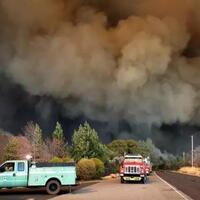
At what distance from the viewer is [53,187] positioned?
38969 mm

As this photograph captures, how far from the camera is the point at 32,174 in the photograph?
38.8 meters

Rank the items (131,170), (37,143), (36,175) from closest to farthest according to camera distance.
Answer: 1. (36,175)
2. (131,170)
3. (37,143)

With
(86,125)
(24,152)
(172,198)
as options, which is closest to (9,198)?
(172,198)

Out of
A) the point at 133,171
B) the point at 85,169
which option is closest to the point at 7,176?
the point at 133,171

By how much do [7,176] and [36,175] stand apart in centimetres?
224

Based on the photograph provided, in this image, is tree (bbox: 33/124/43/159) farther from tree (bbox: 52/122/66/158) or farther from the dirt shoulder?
the dirt shoulder

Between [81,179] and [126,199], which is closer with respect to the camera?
[126,199]

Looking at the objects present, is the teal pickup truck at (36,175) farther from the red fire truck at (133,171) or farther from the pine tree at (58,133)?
the pine tree at (58,133)

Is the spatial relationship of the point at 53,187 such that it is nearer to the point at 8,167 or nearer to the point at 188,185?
the point at 8,167

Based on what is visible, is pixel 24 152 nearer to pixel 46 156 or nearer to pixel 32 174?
pixel 46 156

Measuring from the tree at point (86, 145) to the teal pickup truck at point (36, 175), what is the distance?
57.6m

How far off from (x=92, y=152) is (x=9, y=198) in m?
63.9

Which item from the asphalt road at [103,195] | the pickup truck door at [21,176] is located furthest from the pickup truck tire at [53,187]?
the pickup truck door at [21,176]

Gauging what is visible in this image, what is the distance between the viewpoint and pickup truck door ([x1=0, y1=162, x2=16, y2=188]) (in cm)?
3831
